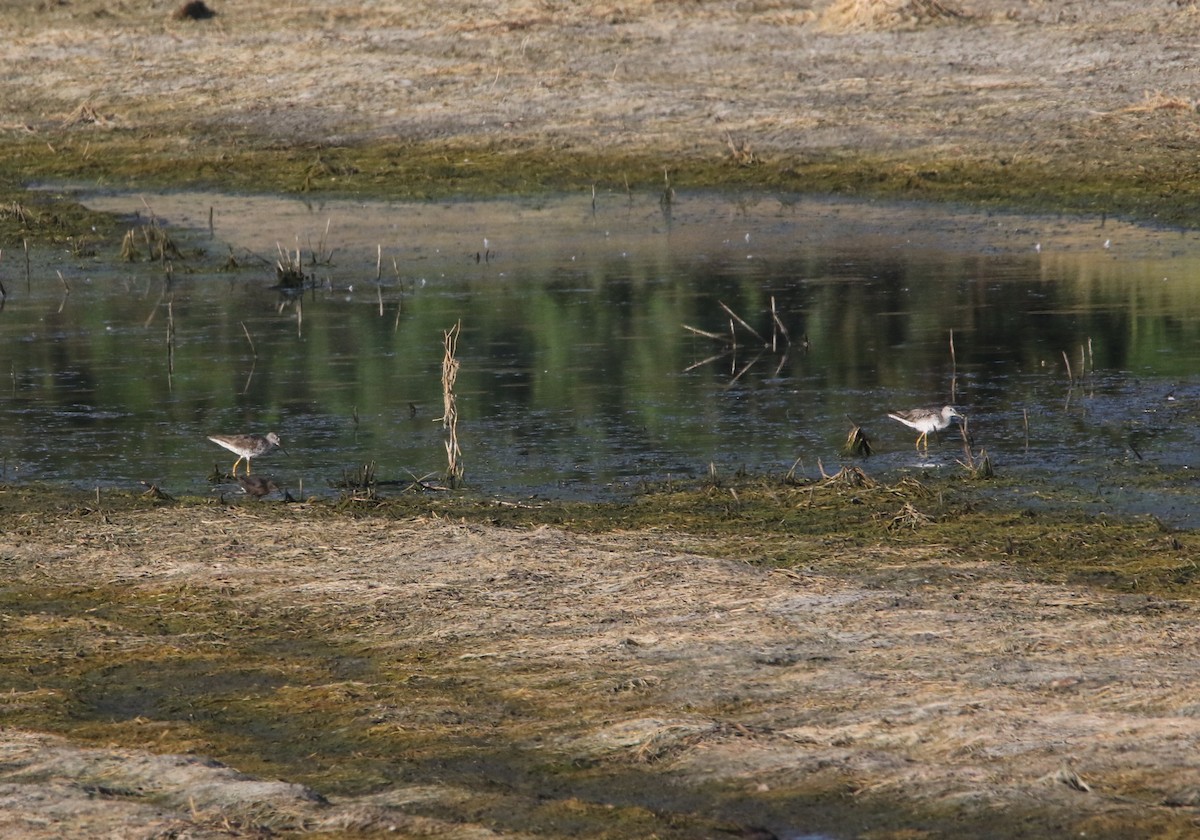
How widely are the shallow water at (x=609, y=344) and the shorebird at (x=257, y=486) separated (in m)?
0.29

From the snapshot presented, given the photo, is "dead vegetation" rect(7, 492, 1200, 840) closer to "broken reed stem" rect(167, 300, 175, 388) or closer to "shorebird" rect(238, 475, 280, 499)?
"shorebird" rect(238, 475, 280, 499)

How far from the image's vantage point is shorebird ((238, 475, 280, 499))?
12156 millimetres

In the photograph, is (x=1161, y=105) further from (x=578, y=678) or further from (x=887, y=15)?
(x=578, y=678)

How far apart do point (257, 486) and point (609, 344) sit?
5.95 m

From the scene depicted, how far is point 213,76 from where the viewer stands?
32594 mm

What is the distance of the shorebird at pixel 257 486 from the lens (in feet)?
39.9

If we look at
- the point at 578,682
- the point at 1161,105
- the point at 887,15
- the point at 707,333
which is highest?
the point at 887,15

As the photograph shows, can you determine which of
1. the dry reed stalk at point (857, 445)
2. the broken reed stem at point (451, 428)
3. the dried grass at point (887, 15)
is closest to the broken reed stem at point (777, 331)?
the broken reed stem at point (451, 428)

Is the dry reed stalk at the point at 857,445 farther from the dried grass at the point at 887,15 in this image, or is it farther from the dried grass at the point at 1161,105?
the dried grass at the point at 887,15

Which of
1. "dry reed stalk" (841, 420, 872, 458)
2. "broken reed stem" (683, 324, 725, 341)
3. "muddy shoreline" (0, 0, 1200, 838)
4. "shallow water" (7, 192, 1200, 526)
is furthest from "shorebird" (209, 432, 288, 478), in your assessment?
"broken reed stem" (683, 324, 725, 341)

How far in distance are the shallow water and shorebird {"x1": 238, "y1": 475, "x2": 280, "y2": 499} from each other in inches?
11.6

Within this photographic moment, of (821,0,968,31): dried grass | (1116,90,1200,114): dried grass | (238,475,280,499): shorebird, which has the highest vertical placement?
(821,0,968,31): dried grass

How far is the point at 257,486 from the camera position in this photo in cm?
1218

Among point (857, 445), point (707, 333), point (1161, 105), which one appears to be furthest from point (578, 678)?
point (1161, 105)
